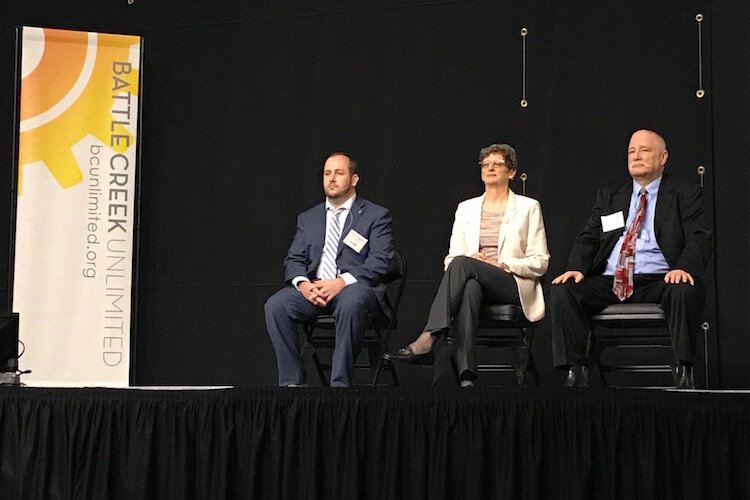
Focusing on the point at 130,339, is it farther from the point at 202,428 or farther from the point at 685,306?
the point at 685,306

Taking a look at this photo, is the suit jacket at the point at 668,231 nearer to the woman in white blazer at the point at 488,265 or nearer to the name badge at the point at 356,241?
the woman in white blazer at the point at 488,265

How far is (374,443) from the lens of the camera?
3.66 metres

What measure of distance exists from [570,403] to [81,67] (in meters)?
3.80

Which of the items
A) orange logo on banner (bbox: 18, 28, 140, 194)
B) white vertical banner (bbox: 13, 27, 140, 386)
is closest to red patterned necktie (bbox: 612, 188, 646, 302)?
white vertical banner (bbox: 13, 27, 140, 386)

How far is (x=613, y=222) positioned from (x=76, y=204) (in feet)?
9.92

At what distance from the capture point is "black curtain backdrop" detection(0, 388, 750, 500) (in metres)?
3.49

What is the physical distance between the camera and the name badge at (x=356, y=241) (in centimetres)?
506

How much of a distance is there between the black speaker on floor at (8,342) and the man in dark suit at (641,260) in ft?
7.34

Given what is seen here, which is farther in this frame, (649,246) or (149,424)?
(649,246)

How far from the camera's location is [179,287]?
20.9 ft

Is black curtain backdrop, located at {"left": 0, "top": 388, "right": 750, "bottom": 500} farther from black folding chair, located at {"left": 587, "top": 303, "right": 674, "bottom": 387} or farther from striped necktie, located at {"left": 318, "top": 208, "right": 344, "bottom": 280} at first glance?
striped necktie, located at {"left": 318, "top": 208, "right": 344, "bottom": 280}

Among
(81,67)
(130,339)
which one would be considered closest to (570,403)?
(130,339)

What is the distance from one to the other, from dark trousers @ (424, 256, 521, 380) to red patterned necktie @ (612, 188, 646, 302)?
0.50 m

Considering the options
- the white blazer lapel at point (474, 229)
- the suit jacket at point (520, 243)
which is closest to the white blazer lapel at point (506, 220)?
the suit jacket at point (520, 243)
